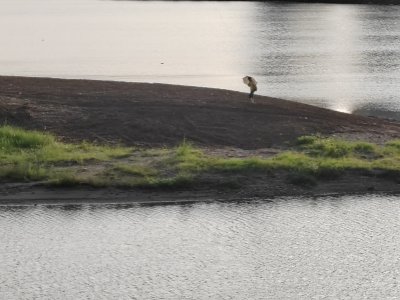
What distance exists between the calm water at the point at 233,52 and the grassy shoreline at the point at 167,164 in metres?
9.47

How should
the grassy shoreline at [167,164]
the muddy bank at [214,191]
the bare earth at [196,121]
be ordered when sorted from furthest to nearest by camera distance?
the bare earth at [196,121] → the grassy shoreline at [167,164] → the muddy bank at [214,191]

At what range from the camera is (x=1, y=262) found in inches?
432

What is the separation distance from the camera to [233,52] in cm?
4925

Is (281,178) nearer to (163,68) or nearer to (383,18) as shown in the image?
(163,68)

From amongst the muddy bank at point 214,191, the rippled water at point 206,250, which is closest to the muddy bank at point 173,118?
the muddy bank at point 214,191

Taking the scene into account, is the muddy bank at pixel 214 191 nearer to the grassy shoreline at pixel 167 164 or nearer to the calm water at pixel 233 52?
the grassy shoreline at pixel 167 164

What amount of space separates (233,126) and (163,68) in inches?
815

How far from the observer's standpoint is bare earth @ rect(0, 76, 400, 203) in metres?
17.1

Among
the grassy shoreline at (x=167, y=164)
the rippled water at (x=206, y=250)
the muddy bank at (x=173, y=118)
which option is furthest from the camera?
the muddy bank at (x=173, y=118)

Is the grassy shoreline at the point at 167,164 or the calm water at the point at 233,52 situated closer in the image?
the grassy shoreline at the point at 167,164

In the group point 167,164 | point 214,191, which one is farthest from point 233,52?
point 214,191

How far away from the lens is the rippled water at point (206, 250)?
33.0 feet

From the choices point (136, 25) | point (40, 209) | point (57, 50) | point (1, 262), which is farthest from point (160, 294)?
point (136, 25)

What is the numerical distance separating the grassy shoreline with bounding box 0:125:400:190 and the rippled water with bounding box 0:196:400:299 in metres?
1.01
